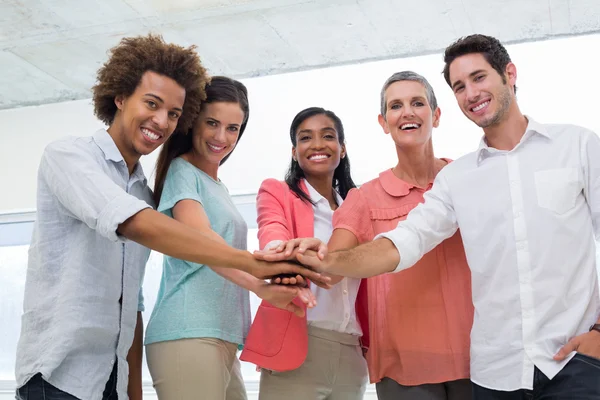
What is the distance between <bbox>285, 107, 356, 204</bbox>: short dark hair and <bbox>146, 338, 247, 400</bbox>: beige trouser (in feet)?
2.16

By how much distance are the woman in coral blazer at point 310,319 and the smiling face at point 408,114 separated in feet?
0.82

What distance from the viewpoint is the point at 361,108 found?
4.92 meters

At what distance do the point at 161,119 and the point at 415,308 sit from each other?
96cm

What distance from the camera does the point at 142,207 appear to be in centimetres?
158

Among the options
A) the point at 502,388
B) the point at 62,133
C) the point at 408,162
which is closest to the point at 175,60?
the point at 408,162

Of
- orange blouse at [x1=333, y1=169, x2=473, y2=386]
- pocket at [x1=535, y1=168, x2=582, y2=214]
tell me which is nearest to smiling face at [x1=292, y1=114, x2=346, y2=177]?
orange blouse at [x1=333, y1=169, x2=473, y2=386]

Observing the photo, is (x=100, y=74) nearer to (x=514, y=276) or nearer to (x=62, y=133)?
(x=514, y=276)

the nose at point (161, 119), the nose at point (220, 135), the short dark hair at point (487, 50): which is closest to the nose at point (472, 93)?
the short dark hair at point (487, 50)

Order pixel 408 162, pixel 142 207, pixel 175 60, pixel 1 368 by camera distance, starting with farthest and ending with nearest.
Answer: pixel 1 368 → pixel 408 162 → pixel 175 60 → pixel 142 207

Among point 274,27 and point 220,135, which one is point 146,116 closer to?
point 220,135

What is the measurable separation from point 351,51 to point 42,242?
11.7ft

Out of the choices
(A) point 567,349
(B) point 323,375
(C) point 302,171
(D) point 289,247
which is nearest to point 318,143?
(C) point 302,171

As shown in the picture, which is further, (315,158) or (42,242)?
(315,158)

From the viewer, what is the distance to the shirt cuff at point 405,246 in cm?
186
